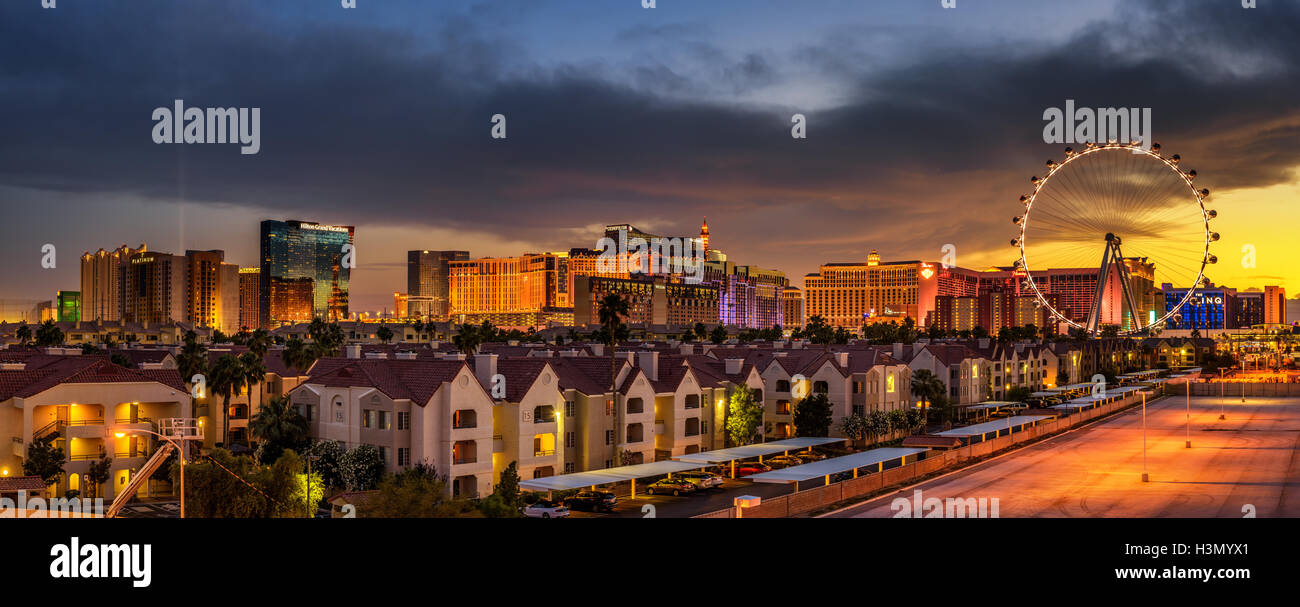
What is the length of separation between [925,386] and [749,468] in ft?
129

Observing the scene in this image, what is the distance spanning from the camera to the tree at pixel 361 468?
5688 centimetres

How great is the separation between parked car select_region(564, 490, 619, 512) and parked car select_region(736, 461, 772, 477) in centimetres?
1570

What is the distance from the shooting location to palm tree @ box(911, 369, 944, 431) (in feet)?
339

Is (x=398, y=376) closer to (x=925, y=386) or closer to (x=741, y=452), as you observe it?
(x=741, y=452)

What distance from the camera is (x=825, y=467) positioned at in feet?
202

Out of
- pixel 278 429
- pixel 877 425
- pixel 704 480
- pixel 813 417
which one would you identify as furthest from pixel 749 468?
pixel 278 429

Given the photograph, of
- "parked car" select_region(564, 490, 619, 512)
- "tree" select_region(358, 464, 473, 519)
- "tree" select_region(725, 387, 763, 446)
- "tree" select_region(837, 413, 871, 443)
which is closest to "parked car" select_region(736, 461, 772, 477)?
"tree" select_region(725, 387, 763, 446)

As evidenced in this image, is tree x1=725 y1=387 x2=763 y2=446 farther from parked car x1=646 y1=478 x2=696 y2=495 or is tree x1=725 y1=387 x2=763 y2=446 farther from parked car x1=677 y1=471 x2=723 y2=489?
parked car x1=646 y1=478 x2=696 y2=495

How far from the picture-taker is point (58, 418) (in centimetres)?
5850
